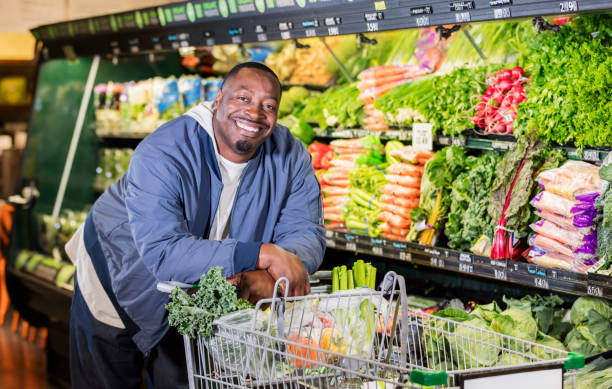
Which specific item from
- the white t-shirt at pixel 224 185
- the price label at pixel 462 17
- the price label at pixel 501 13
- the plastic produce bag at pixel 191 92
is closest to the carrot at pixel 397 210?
the price label at pixel 462 17

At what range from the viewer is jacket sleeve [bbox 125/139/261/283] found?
2.39m

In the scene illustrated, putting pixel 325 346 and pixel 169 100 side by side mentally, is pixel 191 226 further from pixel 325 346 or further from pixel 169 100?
pixel 169 100

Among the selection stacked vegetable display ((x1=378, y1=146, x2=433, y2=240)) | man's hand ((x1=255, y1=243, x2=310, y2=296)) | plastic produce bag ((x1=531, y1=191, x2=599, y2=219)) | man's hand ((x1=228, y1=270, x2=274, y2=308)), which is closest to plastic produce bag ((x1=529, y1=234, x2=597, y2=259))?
plastic produce bag ((x1=531, y1=191, x2=599, y2=219))

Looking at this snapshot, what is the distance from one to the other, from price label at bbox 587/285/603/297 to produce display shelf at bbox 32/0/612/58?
109 centimetres

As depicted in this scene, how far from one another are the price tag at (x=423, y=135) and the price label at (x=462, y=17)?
0.86 m

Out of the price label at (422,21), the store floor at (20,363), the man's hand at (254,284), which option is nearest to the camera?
the man's hand at (254,284)

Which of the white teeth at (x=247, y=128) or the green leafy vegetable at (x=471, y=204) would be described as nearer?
the white teeth at (x=247, y=128)

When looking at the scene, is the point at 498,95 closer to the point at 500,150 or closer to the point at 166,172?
the point at 500,150

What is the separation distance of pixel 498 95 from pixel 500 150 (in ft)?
0.99

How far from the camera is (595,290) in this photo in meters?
2.98

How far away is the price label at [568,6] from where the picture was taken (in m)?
2.76

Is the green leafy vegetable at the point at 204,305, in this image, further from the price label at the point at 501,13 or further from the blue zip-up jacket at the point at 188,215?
the price label at the point at 501,13

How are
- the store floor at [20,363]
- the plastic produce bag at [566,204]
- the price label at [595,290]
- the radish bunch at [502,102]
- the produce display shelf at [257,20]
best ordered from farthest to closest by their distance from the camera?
the store floor at [20,363] → the radish bunch at [502,102] → the plastic produce bag at [566,204] → the produce display shelf at [257,20] → the price label at [595,290]

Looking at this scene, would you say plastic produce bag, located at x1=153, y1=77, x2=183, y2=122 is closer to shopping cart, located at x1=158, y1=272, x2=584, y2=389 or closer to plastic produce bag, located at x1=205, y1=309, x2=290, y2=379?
shopping cart, located at x1=158, y1=272, x2=584, y2=389
